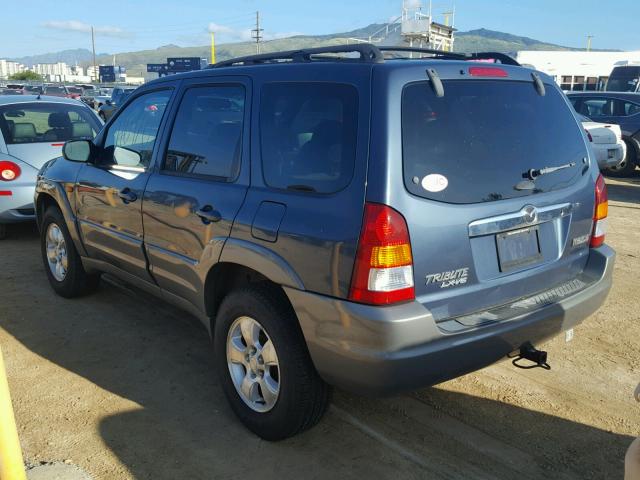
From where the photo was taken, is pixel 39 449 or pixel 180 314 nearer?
pixel 39 449

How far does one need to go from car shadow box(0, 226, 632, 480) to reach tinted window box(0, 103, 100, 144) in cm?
403

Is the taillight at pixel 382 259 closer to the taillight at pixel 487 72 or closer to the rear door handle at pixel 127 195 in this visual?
the taillight at pixel 487 72

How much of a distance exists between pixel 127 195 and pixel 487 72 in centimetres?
242

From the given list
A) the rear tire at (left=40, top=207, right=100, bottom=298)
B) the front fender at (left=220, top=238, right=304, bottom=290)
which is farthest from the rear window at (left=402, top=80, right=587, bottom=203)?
the rear tire at (left=40, top=207, right=100, bottom=298)

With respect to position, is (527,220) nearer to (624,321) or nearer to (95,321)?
(624,321)

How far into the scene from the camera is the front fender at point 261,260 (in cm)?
280

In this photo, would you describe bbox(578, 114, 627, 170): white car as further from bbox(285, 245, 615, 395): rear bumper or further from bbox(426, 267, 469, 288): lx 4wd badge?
bbox(426, 267, 469, 288): lx 4wd badge

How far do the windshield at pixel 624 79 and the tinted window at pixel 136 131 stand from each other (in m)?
22.3

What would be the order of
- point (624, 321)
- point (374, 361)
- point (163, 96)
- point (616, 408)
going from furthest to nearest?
point (624, 321) → point (163, 96) → point (616, 408) → point (374, 361)

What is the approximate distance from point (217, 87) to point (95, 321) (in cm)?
229

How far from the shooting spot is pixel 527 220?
9.56 ft

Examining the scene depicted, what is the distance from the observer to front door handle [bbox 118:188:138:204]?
3994 millimetres

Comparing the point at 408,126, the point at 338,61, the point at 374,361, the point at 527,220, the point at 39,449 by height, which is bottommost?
the point at 39,449

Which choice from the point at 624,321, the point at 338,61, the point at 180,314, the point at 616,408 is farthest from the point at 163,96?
the point at 624,321
